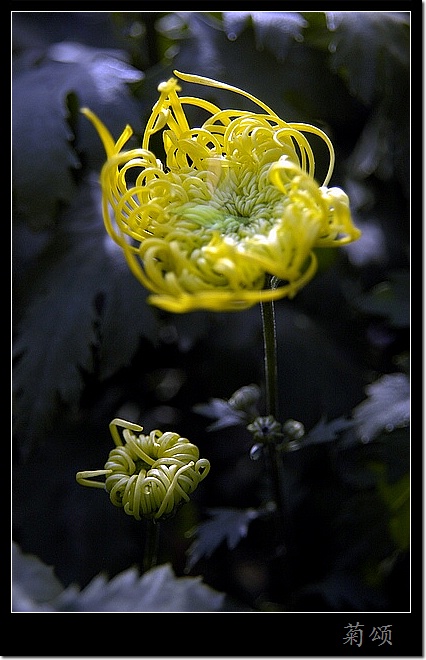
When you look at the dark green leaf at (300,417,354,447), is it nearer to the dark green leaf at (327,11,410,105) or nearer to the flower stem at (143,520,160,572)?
the flower stem at (143,520,160,572)

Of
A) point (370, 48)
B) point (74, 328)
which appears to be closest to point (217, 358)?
point (74, 328)

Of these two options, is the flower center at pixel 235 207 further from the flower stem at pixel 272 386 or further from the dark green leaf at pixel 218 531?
the dark green leaf at pixel 218 531

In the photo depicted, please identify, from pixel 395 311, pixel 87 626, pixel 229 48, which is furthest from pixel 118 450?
pixel 229 48

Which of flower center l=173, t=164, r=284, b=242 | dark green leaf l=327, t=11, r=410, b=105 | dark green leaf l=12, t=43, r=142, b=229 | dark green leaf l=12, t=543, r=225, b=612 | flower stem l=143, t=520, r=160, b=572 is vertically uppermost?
dark green leaf l=327, t=11, r=410, b=105

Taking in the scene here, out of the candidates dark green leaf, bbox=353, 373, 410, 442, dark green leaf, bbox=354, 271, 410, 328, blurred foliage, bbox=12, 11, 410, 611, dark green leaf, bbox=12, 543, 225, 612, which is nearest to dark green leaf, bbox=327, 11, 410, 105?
blurred foliage, bbox=12, 11, 410, 611

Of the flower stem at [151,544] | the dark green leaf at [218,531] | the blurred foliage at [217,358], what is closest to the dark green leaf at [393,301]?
the blurred foliage at [217,358]

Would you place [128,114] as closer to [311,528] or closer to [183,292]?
[183,292]
